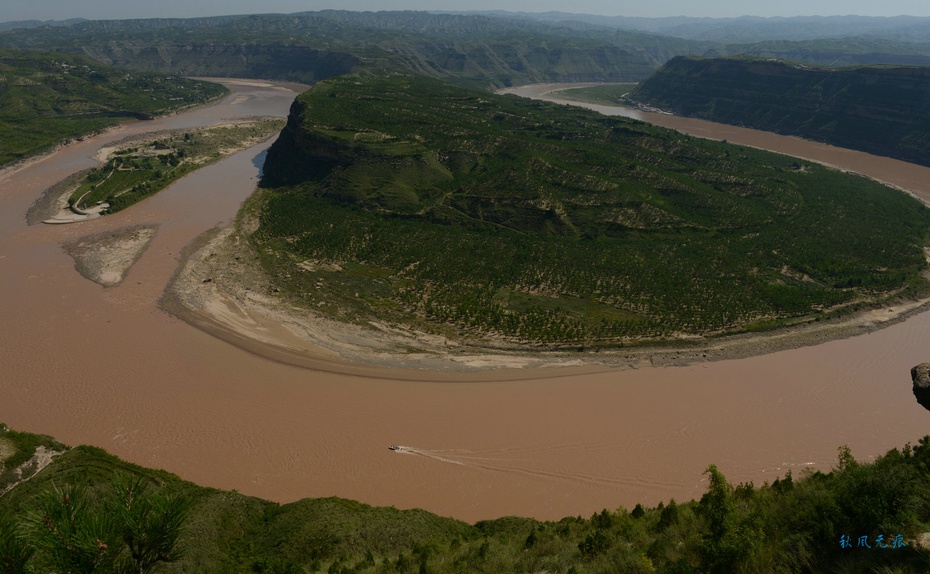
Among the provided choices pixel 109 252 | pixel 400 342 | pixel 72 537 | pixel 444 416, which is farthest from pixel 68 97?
pixel 72 537

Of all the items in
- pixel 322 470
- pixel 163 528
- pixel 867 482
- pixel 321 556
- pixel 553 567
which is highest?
pixel 163 528

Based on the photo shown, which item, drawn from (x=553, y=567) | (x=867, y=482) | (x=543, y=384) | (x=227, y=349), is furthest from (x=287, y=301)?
(x=867, y=482)

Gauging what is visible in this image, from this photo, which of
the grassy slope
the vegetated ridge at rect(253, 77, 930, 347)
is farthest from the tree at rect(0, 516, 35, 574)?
the grassy slope

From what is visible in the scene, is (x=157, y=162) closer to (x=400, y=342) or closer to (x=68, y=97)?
(x=68, y=97)

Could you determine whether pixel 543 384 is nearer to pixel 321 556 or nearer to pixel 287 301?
pixel 321 556

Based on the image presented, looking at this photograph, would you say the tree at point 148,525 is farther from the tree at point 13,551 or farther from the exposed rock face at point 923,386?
the exposed rock face at point 923,386
